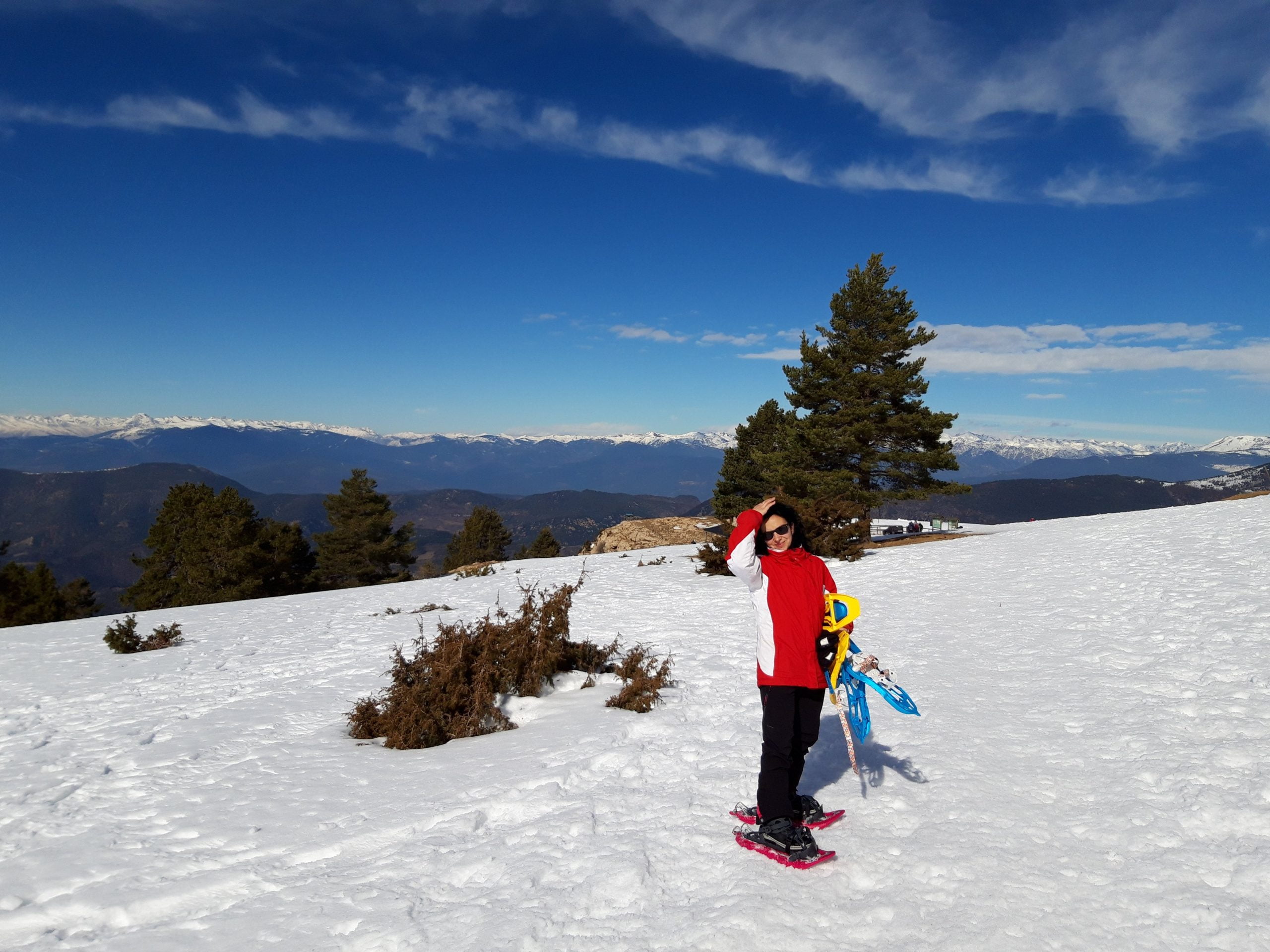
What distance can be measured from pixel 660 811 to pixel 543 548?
4612cm

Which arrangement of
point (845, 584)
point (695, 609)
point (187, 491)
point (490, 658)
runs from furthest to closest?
point (187, 491), point (845, 584), point (695, 609), point (490, 658)

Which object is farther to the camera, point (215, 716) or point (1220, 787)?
point (215, 716)

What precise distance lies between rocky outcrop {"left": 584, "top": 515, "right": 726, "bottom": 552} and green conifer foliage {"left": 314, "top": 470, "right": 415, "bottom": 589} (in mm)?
14911

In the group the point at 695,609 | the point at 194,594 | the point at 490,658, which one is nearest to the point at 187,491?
the point at 194,594

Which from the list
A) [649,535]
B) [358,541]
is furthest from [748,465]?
[358,541]

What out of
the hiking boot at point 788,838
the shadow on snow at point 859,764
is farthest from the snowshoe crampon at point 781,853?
the shadow on snow at point 859,764

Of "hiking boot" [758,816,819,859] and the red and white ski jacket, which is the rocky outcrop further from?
"hiking boot" [758,816,819,859]

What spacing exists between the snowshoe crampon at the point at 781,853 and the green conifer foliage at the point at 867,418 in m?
18.6

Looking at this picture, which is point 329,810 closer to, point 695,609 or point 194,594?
point 695,609

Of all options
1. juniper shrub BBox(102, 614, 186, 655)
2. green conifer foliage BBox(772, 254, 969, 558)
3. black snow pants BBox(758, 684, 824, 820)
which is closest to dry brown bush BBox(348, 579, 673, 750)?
black snow pants BBox(758, 684, 824, 820)

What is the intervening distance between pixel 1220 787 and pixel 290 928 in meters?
5.82

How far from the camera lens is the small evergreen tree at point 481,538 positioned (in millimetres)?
53219

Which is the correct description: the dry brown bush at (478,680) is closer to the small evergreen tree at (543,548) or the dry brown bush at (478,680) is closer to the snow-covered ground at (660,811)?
the snow-covered ground at (660,811)

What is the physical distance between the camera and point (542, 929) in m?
3.04
